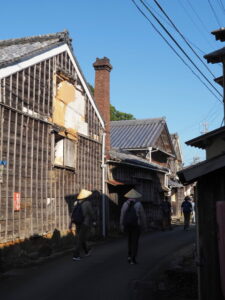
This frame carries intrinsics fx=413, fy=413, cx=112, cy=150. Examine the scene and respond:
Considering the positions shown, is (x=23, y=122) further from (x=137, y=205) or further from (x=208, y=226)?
(x=208, y=226)

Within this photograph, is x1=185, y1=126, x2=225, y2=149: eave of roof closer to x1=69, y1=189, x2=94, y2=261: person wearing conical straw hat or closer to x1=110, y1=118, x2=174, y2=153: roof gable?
x1=69, y1=189, x2=94, y2=261: person wearing conical straw hat

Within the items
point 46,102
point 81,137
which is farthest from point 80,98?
point 46,102

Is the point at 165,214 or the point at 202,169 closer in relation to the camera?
the point at 202,169

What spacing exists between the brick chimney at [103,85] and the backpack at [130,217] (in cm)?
998

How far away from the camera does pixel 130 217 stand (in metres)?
10.7

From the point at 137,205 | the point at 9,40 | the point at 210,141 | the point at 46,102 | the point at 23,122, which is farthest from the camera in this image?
the point at 9,40

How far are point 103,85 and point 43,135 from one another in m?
7.29

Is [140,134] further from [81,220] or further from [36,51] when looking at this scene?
[81,220]

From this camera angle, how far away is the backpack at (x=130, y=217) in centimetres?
1059

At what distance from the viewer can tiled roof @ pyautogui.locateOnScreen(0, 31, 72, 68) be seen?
46.0 feet

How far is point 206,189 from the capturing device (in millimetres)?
6941

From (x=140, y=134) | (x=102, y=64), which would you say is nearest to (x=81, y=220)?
(x=102, y=64)

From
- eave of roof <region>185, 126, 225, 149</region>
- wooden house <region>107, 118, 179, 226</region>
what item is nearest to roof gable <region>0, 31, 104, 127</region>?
wooden house <region>107, 118, 179, 226</region>

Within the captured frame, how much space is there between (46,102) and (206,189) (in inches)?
352
